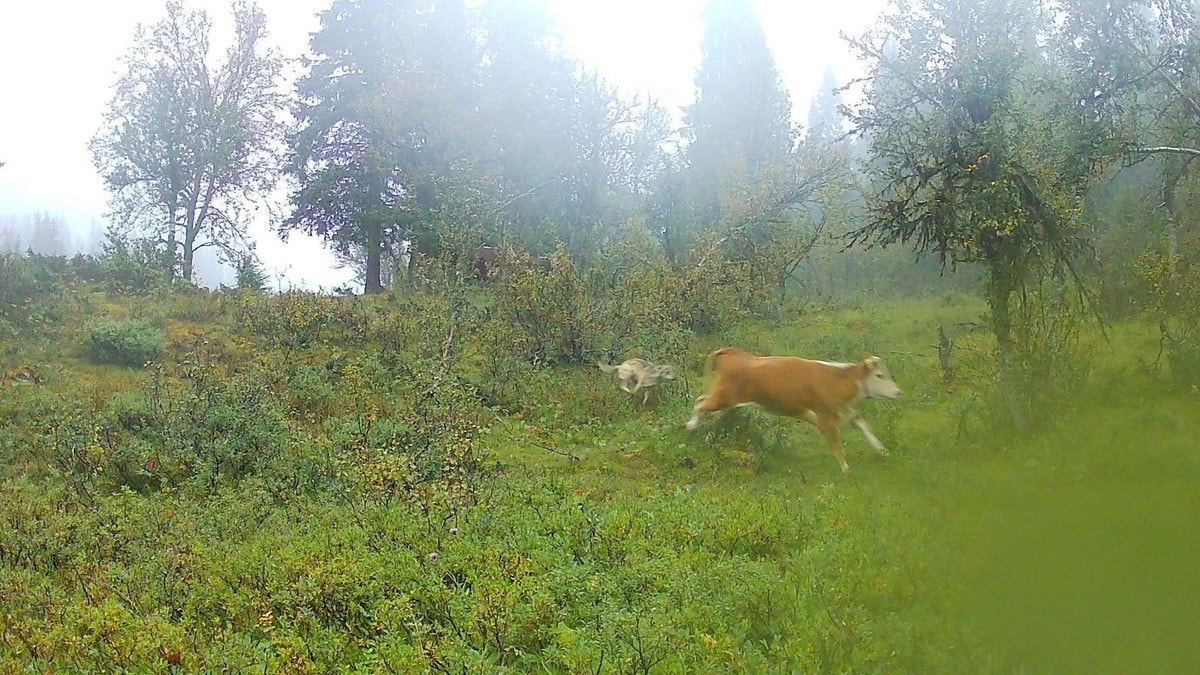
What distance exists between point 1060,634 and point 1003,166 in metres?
9.01

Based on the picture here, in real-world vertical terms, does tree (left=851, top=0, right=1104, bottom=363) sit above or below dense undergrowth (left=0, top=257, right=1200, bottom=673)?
above

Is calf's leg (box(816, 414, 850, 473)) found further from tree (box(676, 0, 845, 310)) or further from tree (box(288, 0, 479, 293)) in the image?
tree (box(288, 0, 479, 293))

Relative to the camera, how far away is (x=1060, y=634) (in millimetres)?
1514

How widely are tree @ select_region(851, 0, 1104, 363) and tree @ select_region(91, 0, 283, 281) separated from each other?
66.2 ft

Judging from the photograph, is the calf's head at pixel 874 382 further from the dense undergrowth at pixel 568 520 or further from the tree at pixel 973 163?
the tree at pixel 973 163

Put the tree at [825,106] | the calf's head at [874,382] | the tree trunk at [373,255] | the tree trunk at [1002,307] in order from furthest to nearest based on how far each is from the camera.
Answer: the tree at [825,106], the tree trunk at [373,255], the tree trunk at [1002,307], the calf's head at [874,382]

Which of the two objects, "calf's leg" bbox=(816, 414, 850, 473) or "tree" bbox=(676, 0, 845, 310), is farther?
"tree" bbox=(676, 0, 845, 310)

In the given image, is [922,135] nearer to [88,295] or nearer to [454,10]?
[88,295]

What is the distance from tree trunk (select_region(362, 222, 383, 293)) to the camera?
24.5 meters

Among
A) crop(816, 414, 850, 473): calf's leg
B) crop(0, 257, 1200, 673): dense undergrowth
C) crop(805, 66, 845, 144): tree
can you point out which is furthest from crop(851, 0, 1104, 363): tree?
crop(805, 66, 845, 144): tree

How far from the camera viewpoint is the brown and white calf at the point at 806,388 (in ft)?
25.3

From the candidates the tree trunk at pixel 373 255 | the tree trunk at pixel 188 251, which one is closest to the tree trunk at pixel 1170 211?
the tree trunk at pixel 373 255

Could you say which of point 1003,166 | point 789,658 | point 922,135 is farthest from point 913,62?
point 789,658

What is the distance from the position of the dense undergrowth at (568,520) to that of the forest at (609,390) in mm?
23
